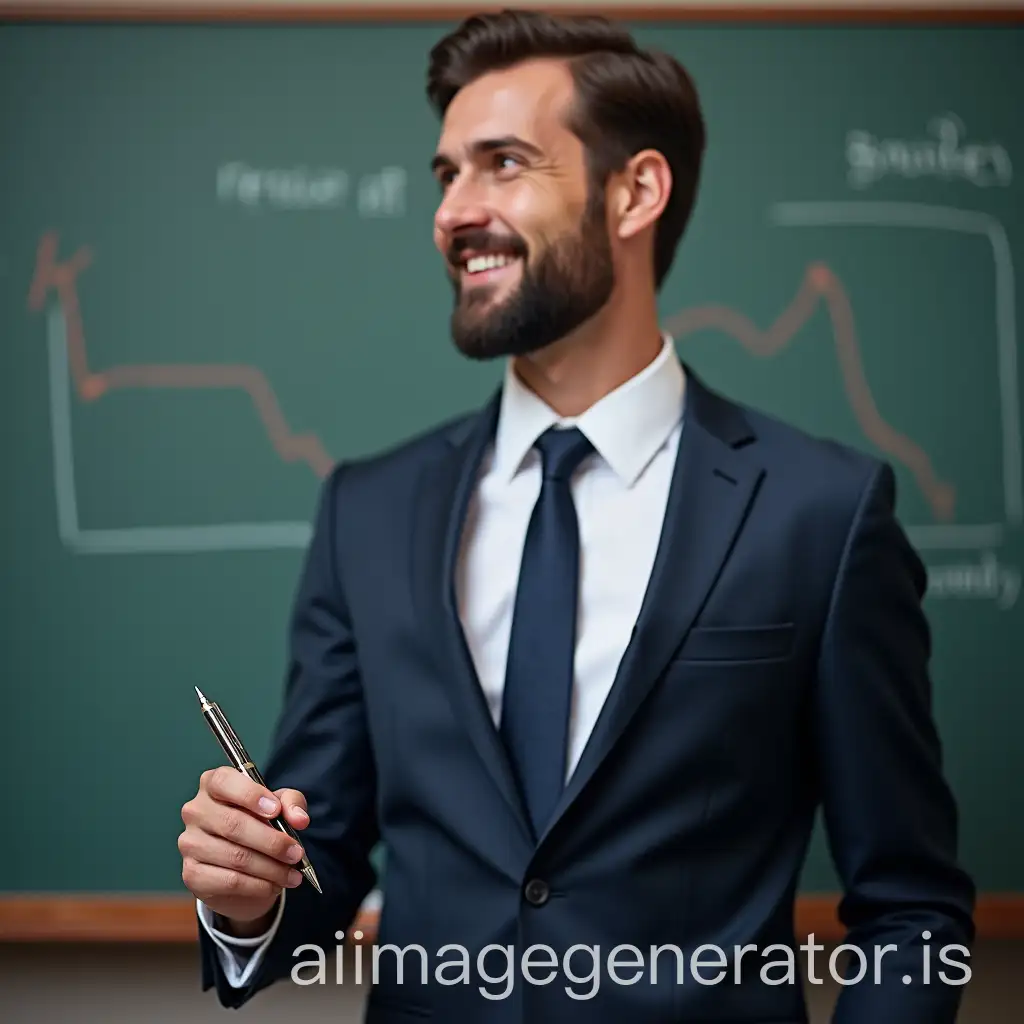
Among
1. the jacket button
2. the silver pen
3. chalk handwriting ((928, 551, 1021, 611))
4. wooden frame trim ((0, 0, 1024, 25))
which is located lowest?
the jacket button

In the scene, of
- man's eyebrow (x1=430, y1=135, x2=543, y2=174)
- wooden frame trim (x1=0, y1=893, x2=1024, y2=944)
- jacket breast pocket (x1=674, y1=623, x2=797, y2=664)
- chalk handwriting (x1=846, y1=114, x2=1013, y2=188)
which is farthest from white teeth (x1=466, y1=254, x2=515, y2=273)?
wooden frame trim (x1=0, y1=893, x2=1024, y2=944)

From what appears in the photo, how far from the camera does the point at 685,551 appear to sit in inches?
43.9

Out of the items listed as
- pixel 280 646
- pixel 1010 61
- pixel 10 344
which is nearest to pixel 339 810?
pixel 280 646

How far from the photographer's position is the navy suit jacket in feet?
3.50

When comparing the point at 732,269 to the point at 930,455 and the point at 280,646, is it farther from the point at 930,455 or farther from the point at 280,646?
the point at 280,646

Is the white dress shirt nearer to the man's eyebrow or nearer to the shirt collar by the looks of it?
the shirt collar

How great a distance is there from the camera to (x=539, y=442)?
47.6 inches

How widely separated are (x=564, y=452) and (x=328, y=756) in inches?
14.5

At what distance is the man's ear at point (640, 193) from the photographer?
48.7 inches

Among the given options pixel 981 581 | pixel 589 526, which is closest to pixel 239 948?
pixel 589 526

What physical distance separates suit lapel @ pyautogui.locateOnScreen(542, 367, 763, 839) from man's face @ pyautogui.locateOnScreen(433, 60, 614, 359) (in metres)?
0.17

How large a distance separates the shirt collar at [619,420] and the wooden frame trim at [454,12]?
26.8 inches

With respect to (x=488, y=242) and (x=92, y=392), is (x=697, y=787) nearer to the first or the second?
(x=488, y=242)

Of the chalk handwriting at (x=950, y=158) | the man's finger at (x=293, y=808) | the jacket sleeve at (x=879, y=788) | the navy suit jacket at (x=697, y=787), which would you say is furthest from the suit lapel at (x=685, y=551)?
the chalk handwriting at (x=950, y=158)
